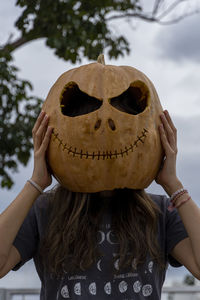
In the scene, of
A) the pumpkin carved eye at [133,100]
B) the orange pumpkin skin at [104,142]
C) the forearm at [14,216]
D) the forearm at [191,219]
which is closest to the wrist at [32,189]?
the forearm at [14,216]

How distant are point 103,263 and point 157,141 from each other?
609 mm

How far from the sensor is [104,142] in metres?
2.09

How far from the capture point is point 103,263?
2.14 metres

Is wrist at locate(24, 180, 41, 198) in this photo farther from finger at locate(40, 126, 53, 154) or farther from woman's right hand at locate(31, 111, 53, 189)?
finger at locate(40, 126, 53, 154)

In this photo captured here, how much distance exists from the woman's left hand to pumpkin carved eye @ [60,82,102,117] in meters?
0.33

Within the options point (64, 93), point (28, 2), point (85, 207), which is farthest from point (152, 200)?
point (28, 2)

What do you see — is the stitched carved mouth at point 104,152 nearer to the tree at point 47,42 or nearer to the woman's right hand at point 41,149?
the woman's right hand at point 41,149

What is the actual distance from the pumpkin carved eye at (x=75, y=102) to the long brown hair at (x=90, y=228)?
398 millimetres

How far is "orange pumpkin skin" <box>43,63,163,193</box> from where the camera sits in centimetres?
211

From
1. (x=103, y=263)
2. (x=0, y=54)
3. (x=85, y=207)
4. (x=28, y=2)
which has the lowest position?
(x=103, y=263)

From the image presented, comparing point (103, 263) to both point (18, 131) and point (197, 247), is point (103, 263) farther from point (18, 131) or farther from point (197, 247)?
point (18, 131)

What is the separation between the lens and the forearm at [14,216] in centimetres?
210

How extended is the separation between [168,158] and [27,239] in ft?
2.50

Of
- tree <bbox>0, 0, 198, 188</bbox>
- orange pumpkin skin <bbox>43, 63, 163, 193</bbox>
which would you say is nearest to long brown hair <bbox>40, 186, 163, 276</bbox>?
orange pumpkin skin <bbox>43, 63, 163, 193</bbox>
